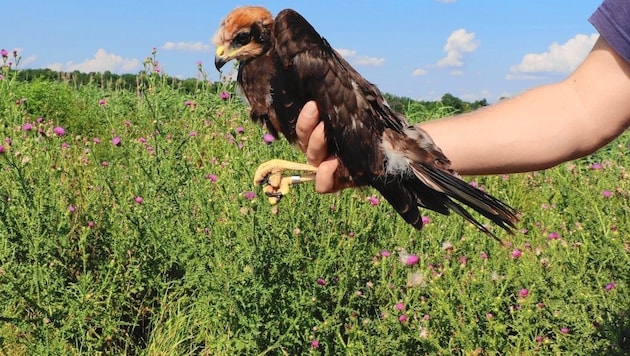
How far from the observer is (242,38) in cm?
257

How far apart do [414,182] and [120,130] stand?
3719 mm

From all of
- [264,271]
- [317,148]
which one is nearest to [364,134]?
[317,148]

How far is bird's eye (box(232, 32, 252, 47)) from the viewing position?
256 cm

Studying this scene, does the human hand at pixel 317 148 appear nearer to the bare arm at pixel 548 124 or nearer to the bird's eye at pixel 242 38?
the bare arm at pixel 548 124

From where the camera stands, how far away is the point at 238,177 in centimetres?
326

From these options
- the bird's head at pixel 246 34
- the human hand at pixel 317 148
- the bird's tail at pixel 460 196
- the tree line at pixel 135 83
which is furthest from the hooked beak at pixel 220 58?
the tree line at pixel 135 83

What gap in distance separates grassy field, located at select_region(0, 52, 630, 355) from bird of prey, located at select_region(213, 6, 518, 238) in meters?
0.60

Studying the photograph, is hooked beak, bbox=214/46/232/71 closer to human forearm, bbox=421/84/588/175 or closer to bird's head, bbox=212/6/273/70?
bird's head, bbox=212/6/273/70

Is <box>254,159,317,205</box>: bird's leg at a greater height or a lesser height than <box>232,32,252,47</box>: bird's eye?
lesser

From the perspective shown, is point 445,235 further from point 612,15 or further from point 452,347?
point 612,15

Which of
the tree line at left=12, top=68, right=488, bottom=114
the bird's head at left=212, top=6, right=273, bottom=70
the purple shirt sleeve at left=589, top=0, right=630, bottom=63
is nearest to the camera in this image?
the purple shirt sleeve at left=589, top=0, right=630, bottom=63

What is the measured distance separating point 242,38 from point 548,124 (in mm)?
1271

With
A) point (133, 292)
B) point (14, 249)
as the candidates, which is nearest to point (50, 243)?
point (14, 249)

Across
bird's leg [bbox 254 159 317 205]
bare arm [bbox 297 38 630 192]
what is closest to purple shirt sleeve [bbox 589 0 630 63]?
bare arm [bbox 297 38 630 192]
